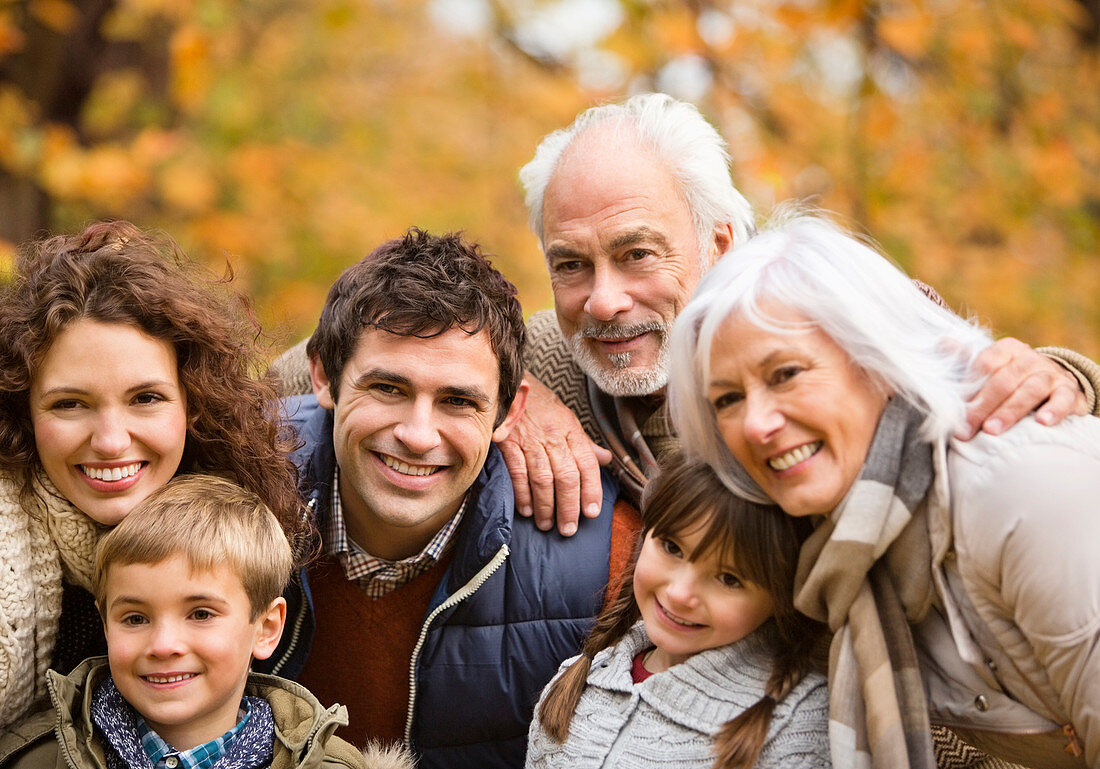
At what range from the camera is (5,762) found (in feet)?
8.24

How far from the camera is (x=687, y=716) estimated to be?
96.8 inches

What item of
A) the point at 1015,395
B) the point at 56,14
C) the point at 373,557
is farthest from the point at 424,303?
the point at 56,14

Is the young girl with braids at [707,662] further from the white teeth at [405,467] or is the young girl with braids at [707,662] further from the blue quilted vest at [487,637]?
the white teeth at [405,467]

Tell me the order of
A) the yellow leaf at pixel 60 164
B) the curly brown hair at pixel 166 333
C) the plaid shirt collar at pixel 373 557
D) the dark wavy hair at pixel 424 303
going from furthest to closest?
1. the yellow leaf at pixel 60 164
2. the plaid shirt collar at pixel 373 557
3. the dark wavy hair at pixel 424 303
4. the curly brown hair at pixel 166 333

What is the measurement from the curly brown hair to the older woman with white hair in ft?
3.95

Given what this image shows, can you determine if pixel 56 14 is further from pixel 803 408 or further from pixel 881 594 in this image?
pixel 881 594

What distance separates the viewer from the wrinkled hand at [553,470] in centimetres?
326

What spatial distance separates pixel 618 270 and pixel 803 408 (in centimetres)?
142

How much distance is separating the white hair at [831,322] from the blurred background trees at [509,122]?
3.49 meters

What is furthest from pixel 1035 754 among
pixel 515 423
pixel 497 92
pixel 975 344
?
pixel 497 92

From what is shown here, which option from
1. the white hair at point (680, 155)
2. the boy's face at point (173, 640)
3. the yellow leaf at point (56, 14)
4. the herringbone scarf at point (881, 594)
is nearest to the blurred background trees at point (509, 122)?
the yellow leaf at point (56, 14)

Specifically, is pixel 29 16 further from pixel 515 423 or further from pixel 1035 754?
pixel 1035 754

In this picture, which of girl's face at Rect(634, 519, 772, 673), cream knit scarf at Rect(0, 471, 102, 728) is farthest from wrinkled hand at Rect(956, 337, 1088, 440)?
cream knit scarf at Rect(0, 471, 102, 728)

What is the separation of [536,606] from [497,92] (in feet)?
26.7
